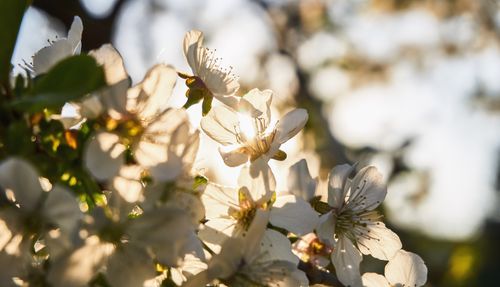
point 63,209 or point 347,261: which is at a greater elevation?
point 63,209

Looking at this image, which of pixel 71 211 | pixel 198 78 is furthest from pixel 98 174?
pixel 198 78

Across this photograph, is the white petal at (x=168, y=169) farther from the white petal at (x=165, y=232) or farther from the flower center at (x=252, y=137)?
the flower center at (x=252, y=137)

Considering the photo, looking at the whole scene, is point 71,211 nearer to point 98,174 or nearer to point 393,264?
point 98,174

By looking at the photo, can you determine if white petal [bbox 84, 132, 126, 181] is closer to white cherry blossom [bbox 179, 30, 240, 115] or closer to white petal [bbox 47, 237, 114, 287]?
white petal [bbox 47, 237, 114, 287]

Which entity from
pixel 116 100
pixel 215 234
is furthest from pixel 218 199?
pixel 116 100

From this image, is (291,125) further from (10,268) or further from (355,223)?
(10,268)

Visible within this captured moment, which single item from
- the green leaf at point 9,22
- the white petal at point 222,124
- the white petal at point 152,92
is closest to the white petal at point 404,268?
the white petal at point 222,124
